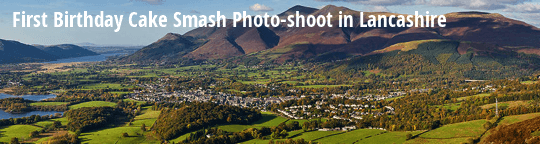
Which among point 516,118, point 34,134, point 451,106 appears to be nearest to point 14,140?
point 34,134

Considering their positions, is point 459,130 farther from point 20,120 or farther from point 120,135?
point 20,120

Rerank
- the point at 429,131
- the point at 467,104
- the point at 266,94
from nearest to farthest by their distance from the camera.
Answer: the point at 429,131 < the point at 467,104 < the point at 266,94

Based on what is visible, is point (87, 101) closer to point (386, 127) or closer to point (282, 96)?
point (282, 96)

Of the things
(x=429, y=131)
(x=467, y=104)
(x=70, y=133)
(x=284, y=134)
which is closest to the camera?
(x=429, y=131)

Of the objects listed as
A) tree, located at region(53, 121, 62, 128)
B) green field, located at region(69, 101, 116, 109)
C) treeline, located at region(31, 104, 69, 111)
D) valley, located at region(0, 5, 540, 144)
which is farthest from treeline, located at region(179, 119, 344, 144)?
treeline, located at region(31, 104, 69, 111)

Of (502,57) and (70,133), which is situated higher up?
(502,57)

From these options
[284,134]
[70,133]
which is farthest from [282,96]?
[70,133]

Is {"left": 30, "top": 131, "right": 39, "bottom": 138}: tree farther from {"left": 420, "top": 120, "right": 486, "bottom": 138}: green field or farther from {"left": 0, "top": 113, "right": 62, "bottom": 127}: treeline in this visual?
{"left": 420, "top": 120, "right": 486, "bottom": 138}: green field

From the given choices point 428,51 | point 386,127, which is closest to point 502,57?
point 428,51

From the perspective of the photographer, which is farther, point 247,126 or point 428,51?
point 428,51
